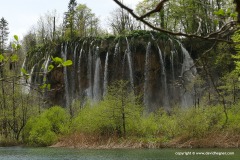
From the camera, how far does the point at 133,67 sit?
141ft

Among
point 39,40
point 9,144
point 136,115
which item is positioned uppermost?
point 39,40

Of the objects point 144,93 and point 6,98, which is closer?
point 6,98

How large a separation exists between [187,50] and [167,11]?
29.7 ft

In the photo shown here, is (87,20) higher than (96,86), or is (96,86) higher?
(87,20)

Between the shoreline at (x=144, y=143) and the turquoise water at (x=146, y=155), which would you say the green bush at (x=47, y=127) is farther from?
the turquoise water at (x=146, y=155)

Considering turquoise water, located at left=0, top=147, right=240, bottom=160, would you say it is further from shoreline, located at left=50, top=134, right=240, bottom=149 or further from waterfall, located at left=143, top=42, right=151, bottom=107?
waterfall, located at left=143, top=42, right=151, bottom=107

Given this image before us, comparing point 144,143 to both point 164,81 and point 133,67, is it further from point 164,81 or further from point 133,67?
point 133,67

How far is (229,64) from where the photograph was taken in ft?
133

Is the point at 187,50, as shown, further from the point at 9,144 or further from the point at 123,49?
the point at 9,144

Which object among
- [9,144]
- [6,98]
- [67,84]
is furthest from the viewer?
[67,84]

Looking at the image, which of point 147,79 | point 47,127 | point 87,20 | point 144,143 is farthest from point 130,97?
point 87,20

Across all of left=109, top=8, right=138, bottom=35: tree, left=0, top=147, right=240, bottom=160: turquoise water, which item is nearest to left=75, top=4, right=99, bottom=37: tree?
left=109, top=8, right=138, bottom=35: tree

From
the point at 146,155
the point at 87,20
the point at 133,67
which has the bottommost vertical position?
the point at 146,155

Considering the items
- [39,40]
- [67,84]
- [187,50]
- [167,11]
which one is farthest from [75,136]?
[39,40]
